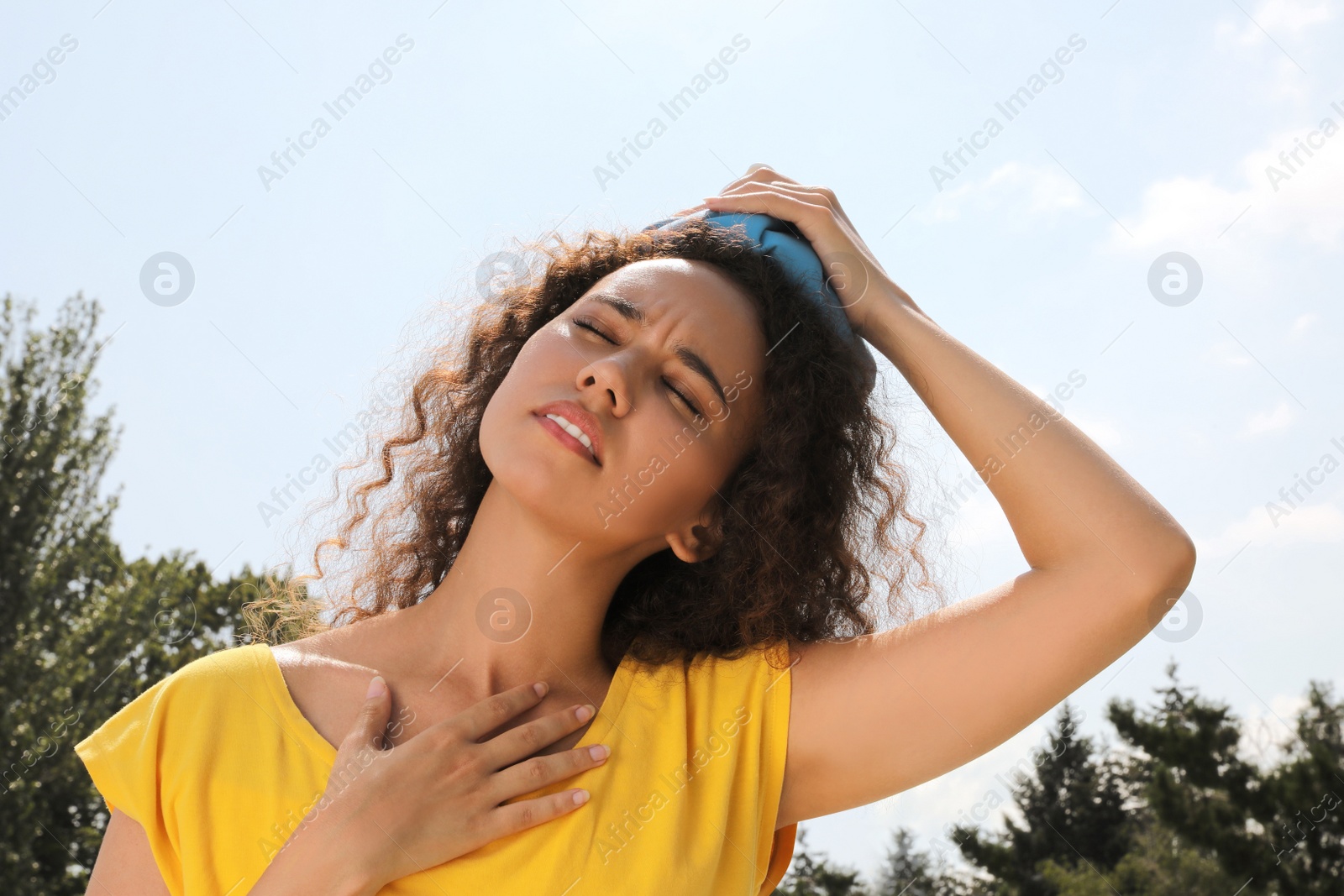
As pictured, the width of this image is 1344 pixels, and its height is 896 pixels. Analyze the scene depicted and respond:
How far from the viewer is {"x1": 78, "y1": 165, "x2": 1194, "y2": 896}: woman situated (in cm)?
206

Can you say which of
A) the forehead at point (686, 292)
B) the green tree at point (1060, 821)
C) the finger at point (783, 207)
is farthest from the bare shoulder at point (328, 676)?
the green tree at point (1060, 821)

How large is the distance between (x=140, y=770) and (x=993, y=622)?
1.81 meters

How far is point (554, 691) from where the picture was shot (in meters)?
2.48

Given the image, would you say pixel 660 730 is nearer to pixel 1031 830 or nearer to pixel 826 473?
pixel 826 473

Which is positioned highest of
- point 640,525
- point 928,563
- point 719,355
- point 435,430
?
point 435,430

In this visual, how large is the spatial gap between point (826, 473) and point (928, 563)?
0.41 meters

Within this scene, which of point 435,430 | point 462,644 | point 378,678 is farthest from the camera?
point 435,430

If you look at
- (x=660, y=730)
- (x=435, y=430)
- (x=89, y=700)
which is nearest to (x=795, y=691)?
(x=660, y=730)

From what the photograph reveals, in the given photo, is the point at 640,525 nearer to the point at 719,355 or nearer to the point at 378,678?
the point at 719,355

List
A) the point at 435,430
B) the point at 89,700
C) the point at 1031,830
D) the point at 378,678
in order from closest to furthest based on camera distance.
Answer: the point at 378,678
the point at 435,430
the point at 89,700
the point at 1031,830

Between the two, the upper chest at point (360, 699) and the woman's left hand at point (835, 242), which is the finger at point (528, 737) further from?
the woman's left hand at point (835, 242)

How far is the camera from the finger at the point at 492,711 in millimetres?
2166

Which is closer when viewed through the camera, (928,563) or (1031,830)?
(928,563)

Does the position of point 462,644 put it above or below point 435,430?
below
